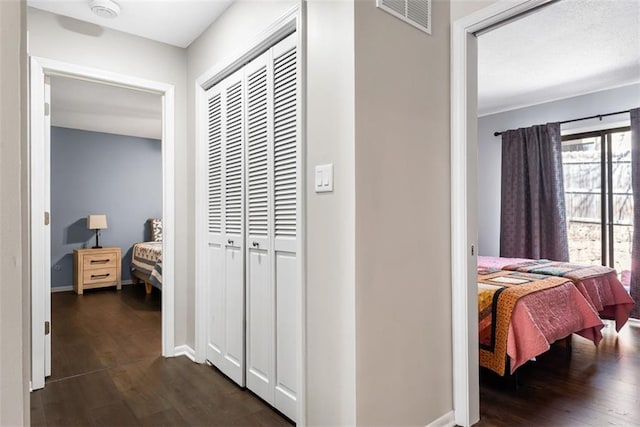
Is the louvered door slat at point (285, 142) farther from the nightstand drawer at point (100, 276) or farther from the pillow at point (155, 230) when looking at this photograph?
the pillow at point (155, 230)

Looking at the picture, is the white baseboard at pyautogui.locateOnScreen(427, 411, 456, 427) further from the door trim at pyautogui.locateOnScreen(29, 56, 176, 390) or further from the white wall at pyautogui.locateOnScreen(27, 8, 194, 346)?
the door trim at pyautogui.locateOnScreen(29, 56, 176, 390)

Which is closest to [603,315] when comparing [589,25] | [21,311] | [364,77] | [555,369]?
[555,369]

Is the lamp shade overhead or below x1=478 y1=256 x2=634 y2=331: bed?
overhead

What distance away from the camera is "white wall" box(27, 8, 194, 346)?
2.61m

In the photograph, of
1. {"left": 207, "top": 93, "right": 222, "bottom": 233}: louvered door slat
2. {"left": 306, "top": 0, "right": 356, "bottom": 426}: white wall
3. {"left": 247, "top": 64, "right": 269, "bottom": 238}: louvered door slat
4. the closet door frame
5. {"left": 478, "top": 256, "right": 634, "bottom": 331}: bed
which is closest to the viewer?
{"left": 306, "top": 0, "right": 356, "bottom": 426}: white wall

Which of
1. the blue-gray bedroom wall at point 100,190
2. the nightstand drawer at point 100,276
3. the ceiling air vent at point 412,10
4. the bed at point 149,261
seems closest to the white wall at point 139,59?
the ceiling air vent at point 412,10

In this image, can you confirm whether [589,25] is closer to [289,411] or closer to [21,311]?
[289,411]

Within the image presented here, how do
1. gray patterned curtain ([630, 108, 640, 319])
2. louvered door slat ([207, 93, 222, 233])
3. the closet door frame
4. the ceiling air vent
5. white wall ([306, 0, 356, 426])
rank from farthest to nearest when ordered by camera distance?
1. gray patterned curtain ([630, 108, 640, 319])
2. louvered door slat ([207, 93, 222, 233])
3. the closet door frame
4. the ceiling air vent
5. white wall ([306, 0, 356, 426])

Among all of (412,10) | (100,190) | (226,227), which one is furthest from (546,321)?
(100,190)

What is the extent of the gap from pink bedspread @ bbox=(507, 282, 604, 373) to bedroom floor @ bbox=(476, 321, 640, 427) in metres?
Answer: 0.21

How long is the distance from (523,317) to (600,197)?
10.1 feet

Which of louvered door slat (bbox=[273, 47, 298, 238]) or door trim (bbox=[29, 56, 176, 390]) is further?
door trim (bbox=[29, 56, 176, 390])

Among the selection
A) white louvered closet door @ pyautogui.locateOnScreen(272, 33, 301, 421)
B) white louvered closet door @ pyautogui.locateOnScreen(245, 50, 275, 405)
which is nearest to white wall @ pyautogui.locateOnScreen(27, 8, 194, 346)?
white louvered closet door @ pyautogui.locateOnScreen(245, 50, 275, 405)

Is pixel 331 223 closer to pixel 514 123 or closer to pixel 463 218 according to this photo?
pixel 463 218
